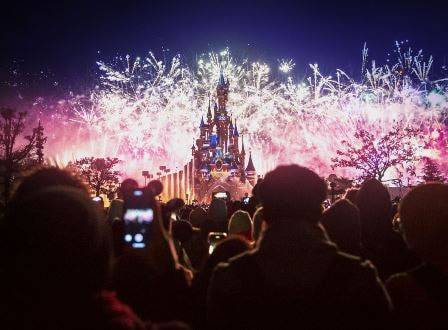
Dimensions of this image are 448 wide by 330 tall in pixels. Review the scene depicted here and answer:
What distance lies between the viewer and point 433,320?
9.16 ft

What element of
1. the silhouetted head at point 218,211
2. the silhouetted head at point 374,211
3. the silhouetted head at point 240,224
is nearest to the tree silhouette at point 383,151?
the silhouetted head at point 218,211

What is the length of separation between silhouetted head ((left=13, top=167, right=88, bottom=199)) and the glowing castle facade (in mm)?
72822

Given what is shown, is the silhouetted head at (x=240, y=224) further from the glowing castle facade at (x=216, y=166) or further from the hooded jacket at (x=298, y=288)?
the glowing castle facade at (x=216, y=166)

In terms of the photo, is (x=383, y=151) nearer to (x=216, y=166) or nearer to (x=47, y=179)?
(x=216, y=166)

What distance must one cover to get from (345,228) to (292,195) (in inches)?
69.4

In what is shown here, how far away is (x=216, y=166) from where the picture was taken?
272ft

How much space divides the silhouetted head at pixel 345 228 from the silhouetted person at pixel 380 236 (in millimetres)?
585

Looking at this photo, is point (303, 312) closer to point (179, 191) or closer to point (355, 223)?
point (355, 223)

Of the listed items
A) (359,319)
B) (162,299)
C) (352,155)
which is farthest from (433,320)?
(352,155)

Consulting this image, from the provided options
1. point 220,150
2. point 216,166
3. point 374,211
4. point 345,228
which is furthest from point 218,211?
point 220,150

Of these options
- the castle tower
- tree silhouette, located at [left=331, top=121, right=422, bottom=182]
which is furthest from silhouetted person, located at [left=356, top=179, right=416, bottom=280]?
the castle tower

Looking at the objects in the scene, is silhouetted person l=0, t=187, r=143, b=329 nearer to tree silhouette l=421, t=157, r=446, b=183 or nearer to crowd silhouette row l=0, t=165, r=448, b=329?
crowd silhouette row l=0, t=165, r=448, b=329

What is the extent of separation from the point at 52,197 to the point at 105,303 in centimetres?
47

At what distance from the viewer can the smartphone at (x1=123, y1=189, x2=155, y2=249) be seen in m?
3.26
